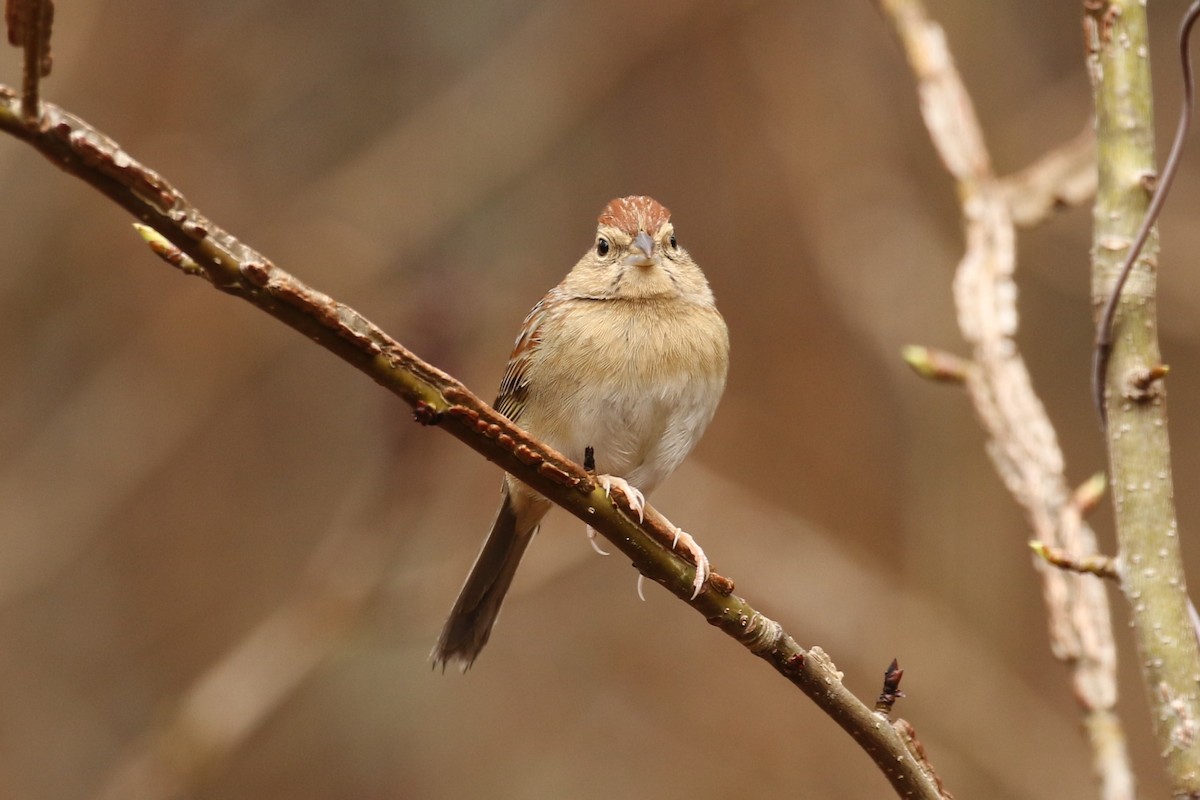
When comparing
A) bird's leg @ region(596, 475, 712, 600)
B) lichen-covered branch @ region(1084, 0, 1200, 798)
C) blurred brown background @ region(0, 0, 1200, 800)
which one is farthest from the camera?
blurred brown background @ region(0, 0, 1200, 800)

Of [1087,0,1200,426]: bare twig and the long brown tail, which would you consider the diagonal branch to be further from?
the long brown tail

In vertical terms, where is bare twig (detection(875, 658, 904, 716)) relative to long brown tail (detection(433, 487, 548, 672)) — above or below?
below

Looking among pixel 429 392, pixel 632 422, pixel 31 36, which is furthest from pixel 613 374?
pixel 31 36

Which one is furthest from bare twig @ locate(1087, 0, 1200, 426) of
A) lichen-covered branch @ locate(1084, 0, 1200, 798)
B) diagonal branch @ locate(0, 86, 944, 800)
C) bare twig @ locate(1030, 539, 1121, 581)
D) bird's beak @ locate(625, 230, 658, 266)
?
bird's beak @ locate(625, 230, 658, 266)

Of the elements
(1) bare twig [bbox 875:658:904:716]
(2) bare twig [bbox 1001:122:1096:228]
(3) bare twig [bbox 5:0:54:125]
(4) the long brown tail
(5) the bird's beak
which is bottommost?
(3) bare twig [bbox 5:0:54:125]

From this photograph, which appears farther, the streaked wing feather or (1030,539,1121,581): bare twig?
the streaked wing feather

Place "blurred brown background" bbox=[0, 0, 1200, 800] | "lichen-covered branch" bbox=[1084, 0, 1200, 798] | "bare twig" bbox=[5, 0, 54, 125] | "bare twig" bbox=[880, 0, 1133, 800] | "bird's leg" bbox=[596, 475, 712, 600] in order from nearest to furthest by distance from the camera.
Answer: "bare twig" bbox=[5, 0, 54, 125]
"bird's leg" bbox=[596, 475, 712, 600]
"lichen-covered branch" bbox=[1084, 0, 1200, 798]
"bare twig" bbox=[880, 0, 1133, 800]
"blurred brown background" bbox=[0, 0, 1200, 800]

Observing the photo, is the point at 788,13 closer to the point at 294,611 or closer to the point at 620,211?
the point at 620,211
